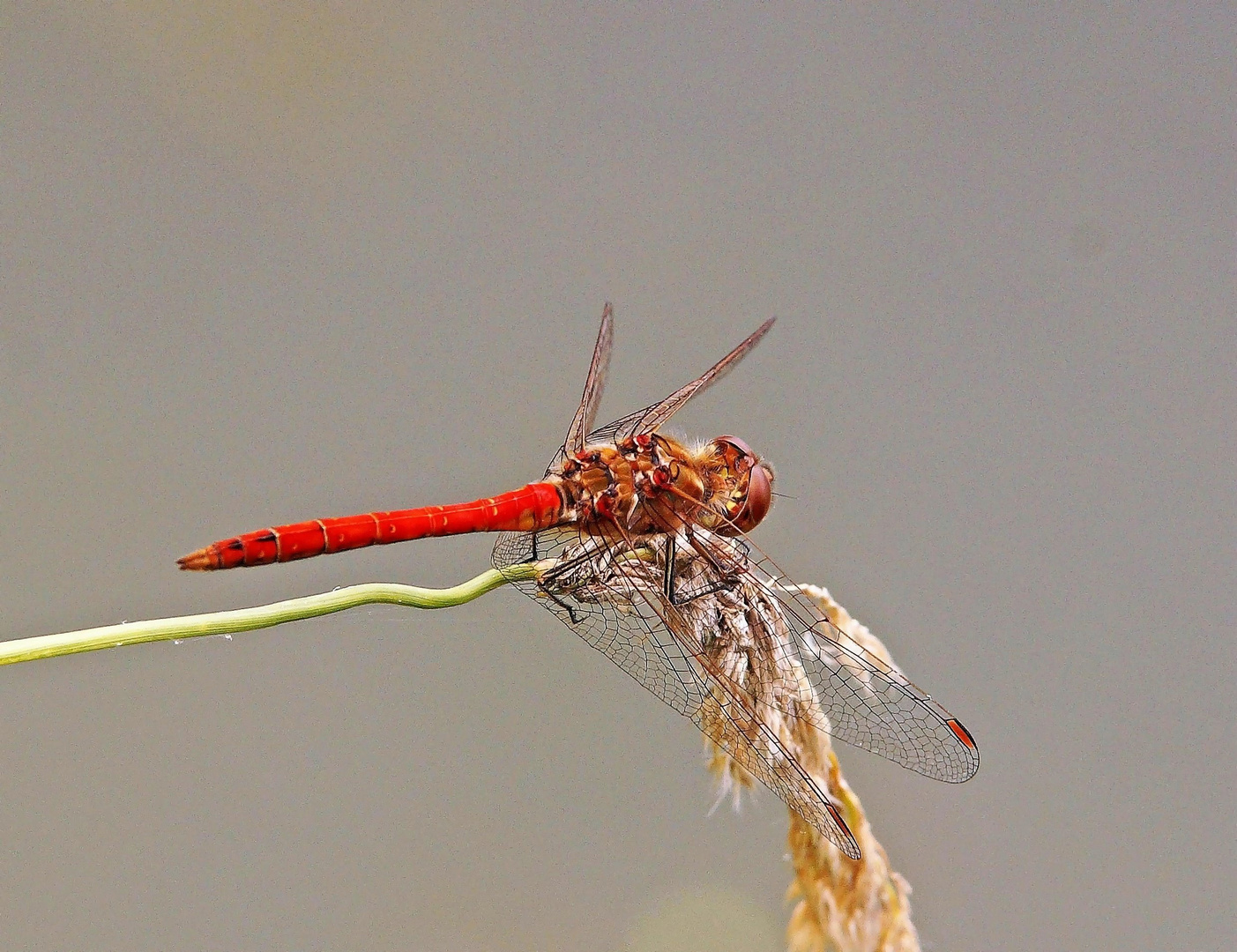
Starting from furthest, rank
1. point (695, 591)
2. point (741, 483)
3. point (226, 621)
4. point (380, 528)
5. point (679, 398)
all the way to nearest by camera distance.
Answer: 1. point (679, 398)
2. point (741, 483)
3. point (695, 591)
4. point (380, 528)
5. point (226, 621)

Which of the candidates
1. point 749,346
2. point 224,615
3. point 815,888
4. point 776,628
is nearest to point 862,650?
point 776,628

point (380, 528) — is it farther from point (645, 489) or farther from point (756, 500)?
point (756, 500)

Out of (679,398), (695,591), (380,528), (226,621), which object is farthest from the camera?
(679,398)

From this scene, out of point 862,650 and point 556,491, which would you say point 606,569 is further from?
point 862,650

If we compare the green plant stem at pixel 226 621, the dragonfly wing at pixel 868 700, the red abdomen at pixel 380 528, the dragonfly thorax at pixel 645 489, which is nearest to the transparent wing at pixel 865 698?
the dragonfly wing at pixel 868 700

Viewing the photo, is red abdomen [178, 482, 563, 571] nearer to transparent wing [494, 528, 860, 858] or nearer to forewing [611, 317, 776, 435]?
transparent wing [494, 528, 860, 858]

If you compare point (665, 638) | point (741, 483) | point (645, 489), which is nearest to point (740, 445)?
point (741, 483)
